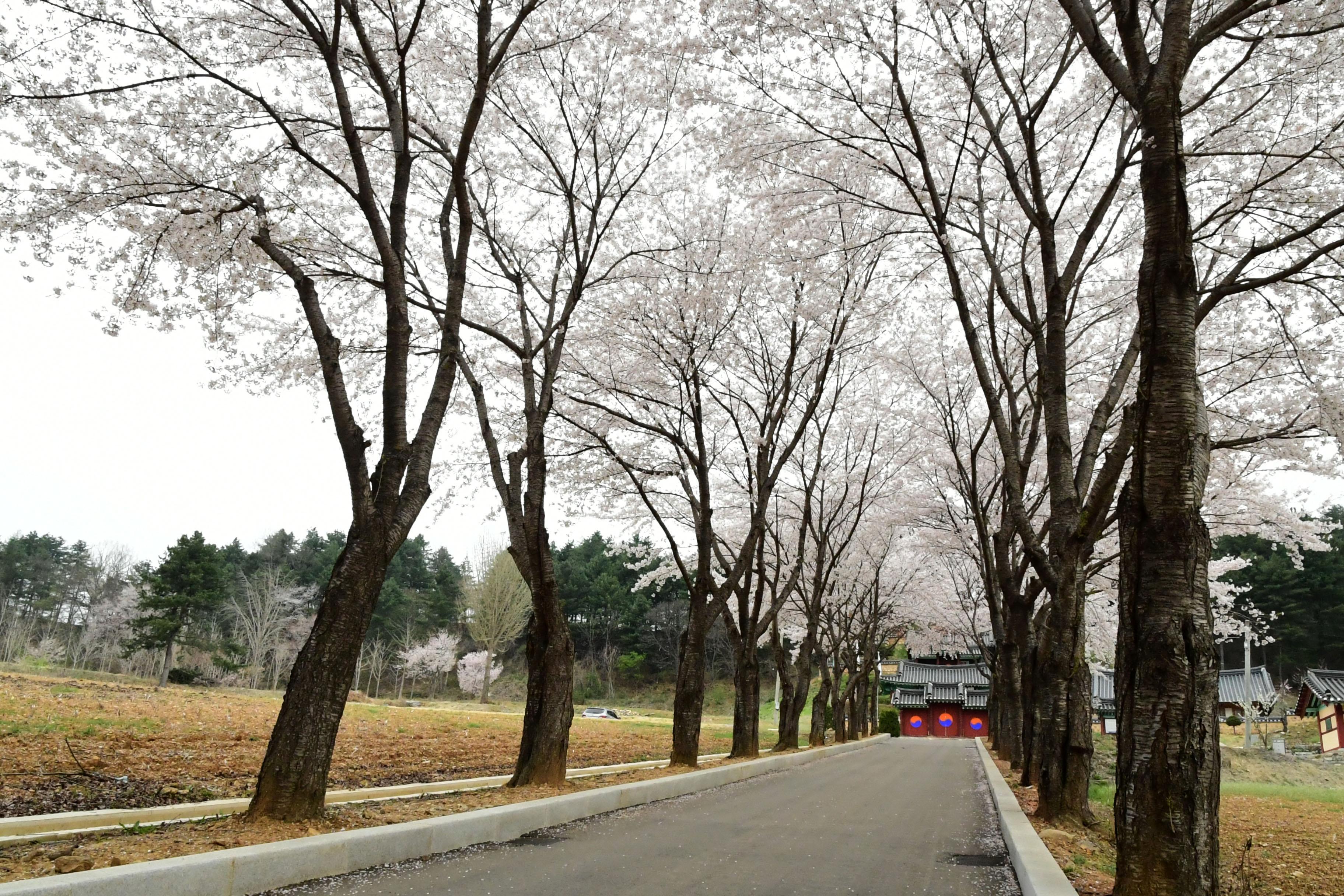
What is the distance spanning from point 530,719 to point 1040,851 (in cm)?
512

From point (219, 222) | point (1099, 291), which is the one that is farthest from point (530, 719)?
point (1099, 291)

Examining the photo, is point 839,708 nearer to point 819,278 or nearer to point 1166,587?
point 819,278

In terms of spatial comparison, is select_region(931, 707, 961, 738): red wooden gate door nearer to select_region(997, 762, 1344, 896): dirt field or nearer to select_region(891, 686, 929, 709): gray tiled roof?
select_region(891, 686, 929, 709): gray tiled roof

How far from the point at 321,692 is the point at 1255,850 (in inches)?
357

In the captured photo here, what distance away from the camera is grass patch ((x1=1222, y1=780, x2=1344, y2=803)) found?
51.6 feet

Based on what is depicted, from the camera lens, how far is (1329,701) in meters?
27.0

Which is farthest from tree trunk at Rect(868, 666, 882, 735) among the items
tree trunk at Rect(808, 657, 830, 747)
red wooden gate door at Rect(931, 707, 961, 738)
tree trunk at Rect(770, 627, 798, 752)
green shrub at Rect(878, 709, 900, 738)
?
tree trunk at Rect(770, 627, 798, 752)

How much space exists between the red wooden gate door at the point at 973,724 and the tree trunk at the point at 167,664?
43774mm

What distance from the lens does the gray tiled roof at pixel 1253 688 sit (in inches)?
1375

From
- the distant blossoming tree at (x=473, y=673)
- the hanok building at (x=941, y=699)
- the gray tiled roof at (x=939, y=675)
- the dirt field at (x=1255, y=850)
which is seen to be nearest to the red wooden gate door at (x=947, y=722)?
Result: the hanok building at (x=941, y=699)

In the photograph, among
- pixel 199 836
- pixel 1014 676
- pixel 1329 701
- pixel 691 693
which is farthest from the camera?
pixel 1329 701

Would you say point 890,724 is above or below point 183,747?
below

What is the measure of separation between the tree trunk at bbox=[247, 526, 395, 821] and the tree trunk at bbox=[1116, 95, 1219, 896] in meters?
4.53

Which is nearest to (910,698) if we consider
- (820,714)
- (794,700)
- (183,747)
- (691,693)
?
(820,714)
